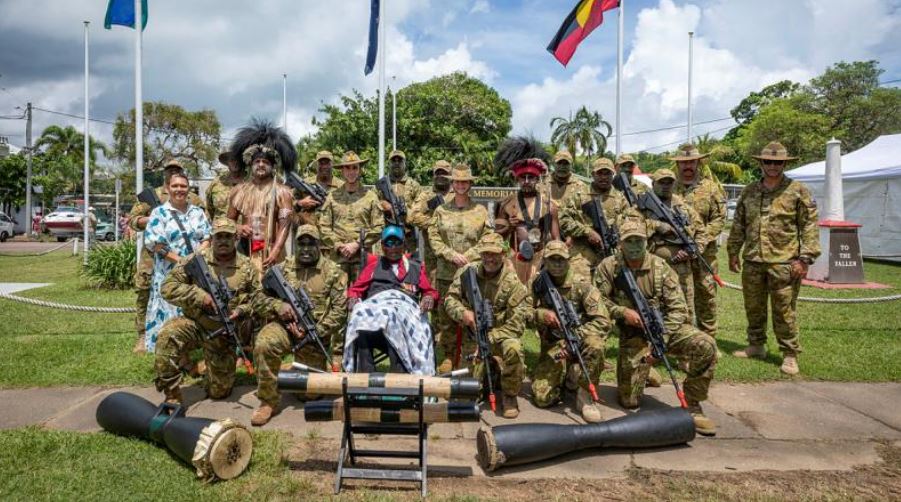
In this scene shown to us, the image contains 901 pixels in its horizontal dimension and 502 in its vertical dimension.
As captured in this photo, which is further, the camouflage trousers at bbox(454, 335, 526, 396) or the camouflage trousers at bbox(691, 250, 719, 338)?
the camouflage trousers at bbox(691, 250, 719, 338)

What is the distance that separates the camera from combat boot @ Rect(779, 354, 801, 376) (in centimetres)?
581

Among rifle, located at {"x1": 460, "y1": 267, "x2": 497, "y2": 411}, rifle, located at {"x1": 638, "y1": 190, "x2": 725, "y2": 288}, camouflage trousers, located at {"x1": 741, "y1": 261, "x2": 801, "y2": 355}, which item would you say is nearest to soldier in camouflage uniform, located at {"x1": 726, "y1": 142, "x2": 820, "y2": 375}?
camouflage trousers, located at {"x1": 741, "y1": 261, "x2": 801, "y2": 355}

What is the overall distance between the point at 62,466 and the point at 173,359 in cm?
118

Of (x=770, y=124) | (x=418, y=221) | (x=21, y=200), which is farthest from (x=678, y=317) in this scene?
(x=21, y=200)

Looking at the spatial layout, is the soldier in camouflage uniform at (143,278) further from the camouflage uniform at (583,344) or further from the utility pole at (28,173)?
the utility pole at (28,173)

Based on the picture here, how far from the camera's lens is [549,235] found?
20.6ft

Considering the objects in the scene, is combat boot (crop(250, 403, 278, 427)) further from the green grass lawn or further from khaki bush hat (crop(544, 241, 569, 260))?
khaki bush hat (crop(544, 241, 569, 260))

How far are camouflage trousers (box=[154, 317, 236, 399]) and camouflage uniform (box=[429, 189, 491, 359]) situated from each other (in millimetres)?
2023

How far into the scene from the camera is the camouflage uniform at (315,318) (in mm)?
4578

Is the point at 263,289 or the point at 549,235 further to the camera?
the point at 549,235

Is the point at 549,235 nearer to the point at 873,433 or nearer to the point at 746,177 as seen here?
the point at 873,433

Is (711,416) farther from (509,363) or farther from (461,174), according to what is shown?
(461,174)

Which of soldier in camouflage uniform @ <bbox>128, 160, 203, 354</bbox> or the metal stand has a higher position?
soldier in camouflage uniform @ <bbox>128, 160, 203, 354</bbox>

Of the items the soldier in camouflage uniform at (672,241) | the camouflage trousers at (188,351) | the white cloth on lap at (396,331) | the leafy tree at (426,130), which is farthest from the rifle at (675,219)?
the leafy tree at (426,130)
